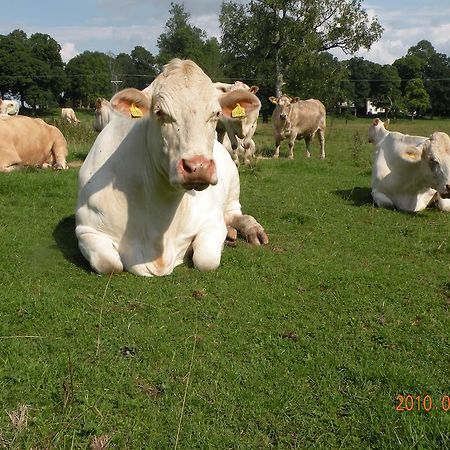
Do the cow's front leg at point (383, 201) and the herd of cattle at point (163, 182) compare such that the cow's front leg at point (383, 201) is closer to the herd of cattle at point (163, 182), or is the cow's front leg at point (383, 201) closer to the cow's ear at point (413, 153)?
the cow's ear at point (413, 153)

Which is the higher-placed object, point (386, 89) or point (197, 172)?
point (386, 89)

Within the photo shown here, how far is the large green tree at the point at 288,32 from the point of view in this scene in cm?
3653

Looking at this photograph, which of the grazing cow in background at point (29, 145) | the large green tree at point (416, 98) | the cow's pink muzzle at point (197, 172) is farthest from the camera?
the large green tree at point (416, 98)

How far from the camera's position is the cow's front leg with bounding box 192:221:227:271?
523 cm

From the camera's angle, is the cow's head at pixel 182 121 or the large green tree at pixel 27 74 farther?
the large green tree at pixel 27 74

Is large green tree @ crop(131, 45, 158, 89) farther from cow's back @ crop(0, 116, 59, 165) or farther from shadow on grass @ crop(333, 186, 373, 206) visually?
shadow on grass @ crop(333, 186, 373, 206)

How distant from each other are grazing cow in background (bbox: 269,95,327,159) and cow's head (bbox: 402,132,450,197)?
10.2m

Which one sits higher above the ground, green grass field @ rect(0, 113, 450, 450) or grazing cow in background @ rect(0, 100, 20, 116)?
grazing cow in background @ rect(0, 100, 20, 116)

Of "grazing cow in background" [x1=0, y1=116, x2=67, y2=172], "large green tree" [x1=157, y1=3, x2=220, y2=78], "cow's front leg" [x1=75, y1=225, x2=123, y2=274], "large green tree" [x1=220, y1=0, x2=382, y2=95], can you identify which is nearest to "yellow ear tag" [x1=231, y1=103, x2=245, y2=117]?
"cow's front leg" [x1=75, y1=225, x2=123, y2=274]

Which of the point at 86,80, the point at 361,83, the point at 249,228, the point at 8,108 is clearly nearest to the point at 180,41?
the point at 86,80

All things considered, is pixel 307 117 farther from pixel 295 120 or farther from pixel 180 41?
pixel 180 41

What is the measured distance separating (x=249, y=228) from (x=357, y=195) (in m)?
4.18

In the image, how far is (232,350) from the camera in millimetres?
3664

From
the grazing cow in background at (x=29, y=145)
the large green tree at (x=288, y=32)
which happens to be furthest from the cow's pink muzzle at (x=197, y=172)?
the large green tree at (x=288, y=32)
